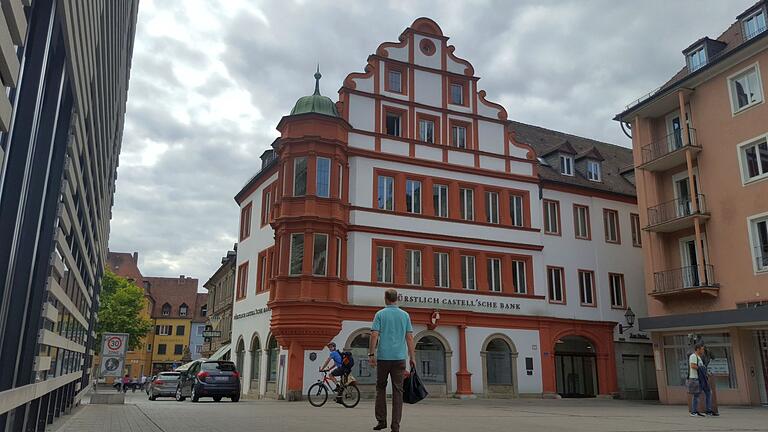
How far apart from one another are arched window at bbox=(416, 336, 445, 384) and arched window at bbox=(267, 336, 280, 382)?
6294mm

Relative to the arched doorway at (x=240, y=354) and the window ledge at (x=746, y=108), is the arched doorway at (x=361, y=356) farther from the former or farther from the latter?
the window ledge at (x=746, y=108)

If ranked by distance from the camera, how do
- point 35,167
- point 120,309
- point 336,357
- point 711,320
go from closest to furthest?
point 35,167 < point 336,357 < point 711,320 < point 120,309

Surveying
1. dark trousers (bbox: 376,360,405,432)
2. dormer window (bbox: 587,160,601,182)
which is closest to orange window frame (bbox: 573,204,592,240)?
dormer window (bbox: 587,160,601,182)

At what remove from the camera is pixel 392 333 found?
9.01m

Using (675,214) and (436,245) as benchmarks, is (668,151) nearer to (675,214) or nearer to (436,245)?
(675,214)

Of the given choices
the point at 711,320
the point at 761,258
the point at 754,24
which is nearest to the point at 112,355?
the point at 711,320

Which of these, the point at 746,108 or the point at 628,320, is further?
the point at 628,320

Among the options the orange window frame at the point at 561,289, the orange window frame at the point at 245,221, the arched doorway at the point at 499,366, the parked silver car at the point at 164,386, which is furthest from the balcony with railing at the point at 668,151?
the parked silver car at the point at 164,386

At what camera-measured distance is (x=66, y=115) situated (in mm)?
5281

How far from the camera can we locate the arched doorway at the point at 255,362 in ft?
99.5

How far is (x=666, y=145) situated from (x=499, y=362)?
1245cm

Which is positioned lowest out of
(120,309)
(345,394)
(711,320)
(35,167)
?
(345,394)

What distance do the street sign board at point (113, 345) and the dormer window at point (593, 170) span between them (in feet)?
85.9

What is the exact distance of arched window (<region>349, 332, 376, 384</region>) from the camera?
1062 inches
